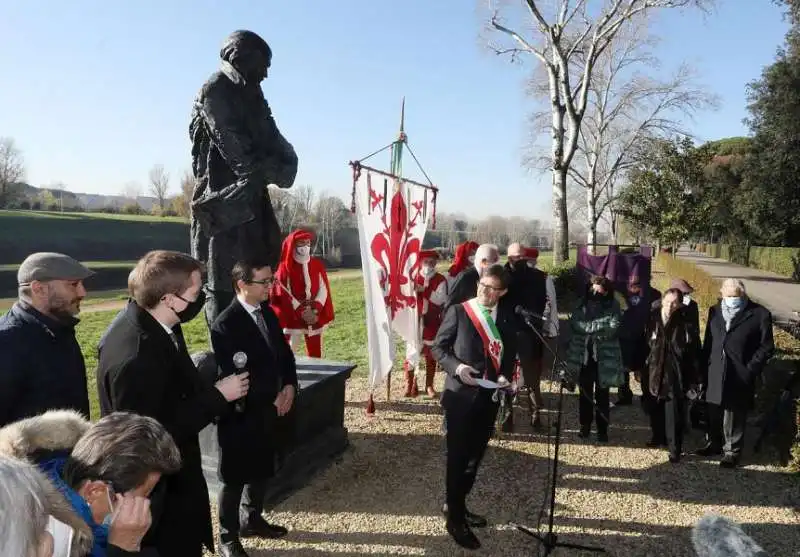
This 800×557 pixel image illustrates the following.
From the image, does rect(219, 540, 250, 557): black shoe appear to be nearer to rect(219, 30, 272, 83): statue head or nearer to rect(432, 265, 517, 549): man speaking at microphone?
rect(432, 265, 517, 549): man speaking at microphone

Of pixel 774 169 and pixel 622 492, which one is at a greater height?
pixel 774 169

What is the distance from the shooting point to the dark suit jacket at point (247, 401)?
3.35 metres

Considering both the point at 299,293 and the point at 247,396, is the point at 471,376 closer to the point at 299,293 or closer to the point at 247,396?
the point at 247,396

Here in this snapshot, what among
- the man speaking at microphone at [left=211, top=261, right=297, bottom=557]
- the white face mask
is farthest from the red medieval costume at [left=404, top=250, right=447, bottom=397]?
the white face mask

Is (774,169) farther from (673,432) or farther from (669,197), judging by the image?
(673,432)

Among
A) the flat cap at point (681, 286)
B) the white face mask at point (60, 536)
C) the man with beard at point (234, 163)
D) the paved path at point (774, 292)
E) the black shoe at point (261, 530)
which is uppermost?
the man with beard at point (234, 163)

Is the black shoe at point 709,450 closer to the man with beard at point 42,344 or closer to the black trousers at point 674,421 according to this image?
the black trousers at point 674,421

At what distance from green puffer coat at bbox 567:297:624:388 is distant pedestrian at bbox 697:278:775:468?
897mm

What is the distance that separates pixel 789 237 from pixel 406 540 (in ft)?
119

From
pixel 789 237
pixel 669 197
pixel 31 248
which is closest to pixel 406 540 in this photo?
pixel 669 197

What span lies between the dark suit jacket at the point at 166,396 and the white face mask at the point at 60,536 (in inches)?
47.3

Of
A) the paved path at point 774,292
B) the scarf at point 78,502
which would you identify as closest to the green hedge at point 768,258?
the paved path at point 774,292

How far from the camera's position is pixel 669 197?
94.3 feet

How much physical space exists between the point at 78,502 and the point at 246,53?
133 inches
